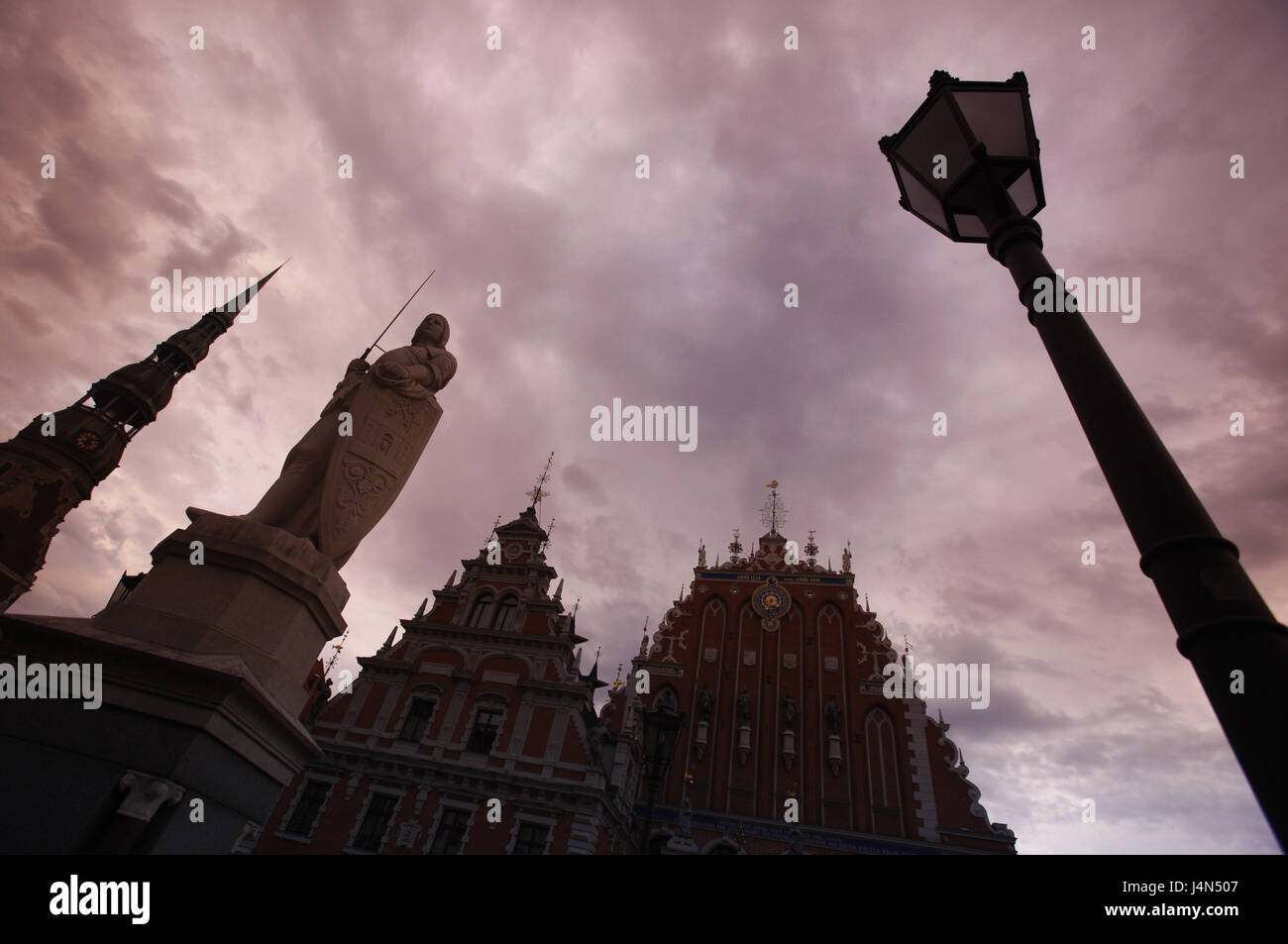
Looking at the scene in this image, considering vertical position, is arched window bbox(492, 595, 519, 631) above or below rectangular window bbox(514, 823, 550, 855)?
above

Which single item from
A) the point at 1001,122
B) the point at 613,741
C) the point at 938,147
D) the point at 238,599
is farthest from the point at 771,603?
the point at 1001,122

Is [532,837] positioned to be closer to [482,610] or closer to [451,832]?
[451,832]

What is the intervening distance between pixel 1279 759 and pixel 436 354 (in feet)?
20.7

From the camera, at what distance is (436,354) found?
20.5ft

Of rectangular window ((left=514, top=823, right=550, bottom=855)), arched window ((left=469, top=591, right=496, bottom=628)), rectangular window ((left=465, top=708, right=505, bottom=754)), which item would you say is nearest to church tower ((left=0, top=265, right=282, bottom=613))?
arched window ((left=469, top=591, right=496, bottom=628))

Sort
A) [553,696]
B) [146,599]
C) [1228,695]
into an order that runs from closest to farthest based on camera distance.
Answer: [1228,695], [146,599], [553,696]

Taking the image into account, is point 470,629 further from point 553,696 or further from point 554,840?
point 554,840

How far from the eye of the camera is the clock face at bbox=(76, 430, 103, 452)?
35625 mm

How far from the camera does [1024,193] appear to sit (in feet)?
11.0

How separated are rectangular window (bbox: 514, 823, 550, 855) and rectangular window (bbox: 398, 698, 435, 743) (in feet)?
14.2

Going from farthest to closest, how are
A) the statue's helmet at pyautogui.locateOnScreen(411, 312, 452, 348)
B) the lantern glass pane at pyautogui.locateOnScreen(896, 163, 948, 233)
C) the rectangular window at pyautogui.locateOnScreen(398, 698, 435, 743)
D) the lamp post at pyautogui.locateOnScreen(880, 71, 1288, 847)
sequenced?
the rectangular window at pyautogui.locateOnScreen(398, 698, 435, 743) < the statue's helmet at pyautogui.locateOnScreen(411, 312, 452, 348) < the lantern glass pane at pyautogui.locateOnScreen(896, 163, 948, 233) < the lamp post at pyautogui.locateOnScreen(880, 71, 1288, 847)

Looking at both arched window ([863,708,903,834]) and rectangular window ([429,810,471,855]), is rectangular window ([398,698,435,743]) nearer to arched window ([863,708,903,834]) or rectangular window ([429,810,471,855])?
rectangular window ([429,810,471,855])

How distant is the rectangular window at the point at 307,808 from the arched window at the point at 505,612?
667 centimetres
